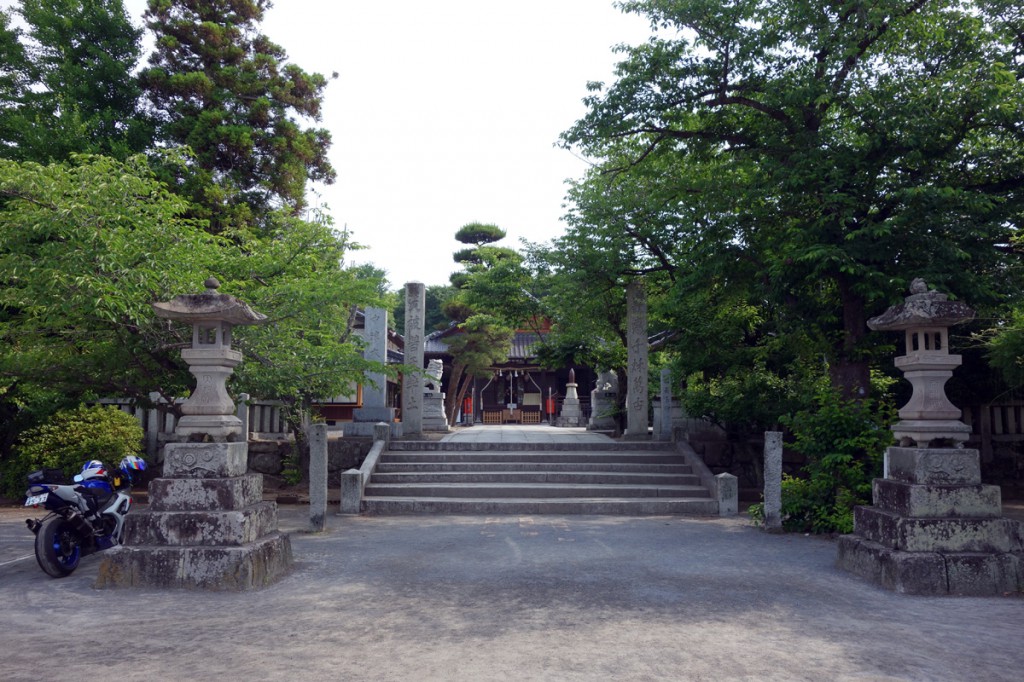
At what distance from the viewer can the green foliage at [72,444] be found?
1202 cm

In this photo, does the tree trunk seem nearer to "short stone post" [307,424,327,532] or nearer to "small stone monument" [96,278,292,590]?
"short stone post" [307,424,327,532]

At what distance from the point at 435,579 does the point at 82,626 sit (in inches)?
117

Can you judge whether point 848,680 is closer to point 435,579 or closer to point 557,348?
point 435,579

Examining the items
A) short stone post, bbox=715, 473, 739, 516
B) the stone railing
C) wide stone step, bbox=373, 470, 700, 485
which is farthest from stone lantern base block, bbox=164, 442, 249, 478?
short stone post, bbox=715, 473, 739, 516

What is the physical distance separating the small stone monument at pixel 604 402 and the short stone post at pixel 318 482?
1136cm

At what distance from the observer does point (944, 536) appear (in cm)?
645

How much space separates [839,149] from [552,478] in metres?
7.30

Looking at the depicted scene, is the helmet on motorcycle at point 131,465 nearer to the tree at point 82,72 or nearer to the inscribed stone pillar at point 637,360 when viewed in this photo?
the tree at point 82,72

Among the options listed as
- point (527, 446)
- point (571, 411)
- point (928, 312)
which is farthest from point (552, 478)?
point (571, 411)

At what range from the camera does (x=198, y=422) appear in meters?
6.93

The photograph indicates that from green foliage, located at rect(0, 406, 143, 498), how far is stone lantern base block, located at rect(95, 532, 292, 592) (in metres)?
6.56

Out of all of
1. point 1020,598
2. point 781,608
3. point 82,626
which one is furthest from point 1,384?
point 1020,598

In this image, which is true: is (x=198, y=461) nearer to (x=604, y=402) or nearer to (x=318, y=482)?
(x=318, y=482)

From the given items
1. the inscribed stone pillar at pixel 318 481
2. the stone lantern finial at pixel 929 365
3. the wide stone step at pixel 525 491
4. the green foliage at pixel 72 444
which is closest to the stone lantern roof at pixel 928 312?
the stone lantern finial at pixel 929 365
